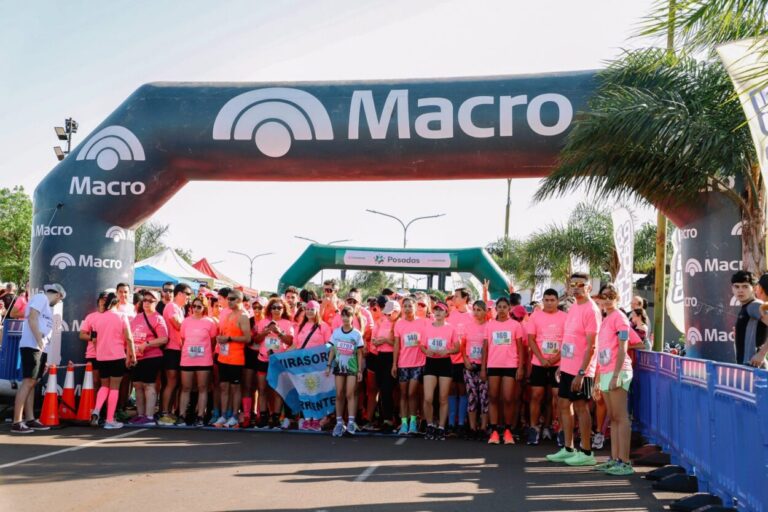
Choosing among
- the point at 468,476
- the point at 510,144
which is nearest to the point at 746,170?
the point at 510,144

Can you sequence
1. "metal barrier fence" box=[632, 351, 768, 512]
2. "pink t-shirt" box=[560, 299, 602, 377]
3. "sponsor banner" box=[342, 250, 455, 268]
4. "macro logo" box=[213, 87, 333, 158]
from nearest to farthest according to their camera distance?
"metal barrier fence" box=[632, 351, 768, 512], "pink t-shirt" box=[560, 299, 602, 377], "macro logo" box=[213, 87, 333, 158], "sponsor banner" box=[342, 250, 455, 268]

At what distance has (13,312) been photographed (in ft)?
45.2

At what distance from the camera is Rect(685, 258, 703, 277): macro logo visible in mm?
10391

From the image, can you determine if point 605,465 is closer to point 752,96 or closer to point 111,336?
point 752,96

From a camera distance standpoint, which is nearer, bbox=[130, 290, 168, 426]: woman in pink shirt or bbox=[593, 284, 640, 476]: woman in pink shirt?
bbox=[593, 284, 640, 476]: woman in pink shirt

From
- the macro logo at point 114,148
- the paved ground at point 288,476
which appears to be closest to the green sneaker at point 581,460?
the paved ground at point 288,476

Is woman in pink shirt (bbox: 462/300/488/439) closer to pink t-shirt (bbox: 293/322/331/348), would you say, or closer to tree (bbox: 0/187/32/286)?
pink t-shirt (bbox: 293/322/331/348)

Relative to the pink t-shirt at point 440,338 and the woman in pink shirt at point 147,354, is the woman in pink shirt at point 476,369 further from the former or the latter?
the woman in pink shirt at point 147,354

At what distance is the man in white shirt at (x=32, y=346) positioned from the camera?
10.4m

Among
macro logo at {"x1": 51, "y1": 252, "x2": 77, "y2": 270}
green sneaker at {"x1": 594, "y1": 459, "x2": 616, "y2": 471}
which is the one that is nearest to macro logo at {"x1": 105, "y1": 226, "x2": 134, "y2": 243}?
macro logo at {"x1": 51, "y1": 252, "x2": 77, "y2": 270}

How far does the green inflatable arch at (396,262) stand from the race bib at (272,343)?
43.2 ft

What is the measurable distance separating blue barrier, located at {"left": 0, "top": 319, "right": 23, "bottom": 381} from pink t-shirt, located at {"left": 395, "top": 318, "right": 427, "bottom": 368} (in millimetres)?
5611

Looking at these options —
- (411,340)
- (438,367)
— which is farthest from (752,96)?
(411,340)

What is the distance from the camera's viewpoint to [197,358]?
1141 cm
